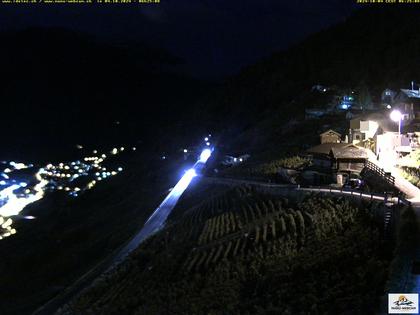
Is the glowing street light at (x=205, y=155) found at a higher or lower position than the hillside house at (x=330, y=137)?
higher

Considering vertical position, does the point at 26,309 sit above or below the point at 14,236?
below

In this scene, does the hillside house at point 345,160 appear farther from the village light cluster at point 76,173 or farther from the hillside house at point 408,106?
the village light cluster at point 76,173

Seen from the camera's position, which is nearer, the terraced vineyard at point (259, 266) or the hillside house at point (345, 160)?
the terraced vineyard at point (259, 266)

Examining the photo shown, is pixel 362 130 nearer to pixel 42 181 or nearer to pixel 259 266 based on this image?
pixel 259 266

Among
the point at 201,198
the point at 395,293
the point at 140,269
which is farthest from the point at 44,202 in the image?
the point at 395,293

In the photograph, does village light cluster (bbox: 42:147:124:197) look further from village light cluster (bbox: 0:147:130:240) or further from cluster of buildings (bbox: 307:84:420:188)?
cluster of buildings (bbox: 307:84:420:188)

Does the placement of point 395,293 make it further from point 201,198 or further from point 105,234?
point 105,234

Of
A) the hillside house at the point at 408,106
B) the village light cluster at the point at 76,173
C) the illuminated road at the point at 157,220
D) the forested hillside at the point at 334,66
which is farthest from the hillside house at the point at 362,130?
the village light cluster at the point at 76,173
